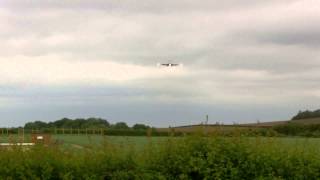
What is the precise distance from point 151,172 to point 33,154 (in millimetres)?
1891

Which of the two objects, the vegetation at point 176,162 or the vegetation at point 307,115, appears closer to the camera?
the vegetation at point 176,162

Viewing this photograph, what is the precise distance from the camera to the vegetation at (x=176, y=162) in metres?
9.77

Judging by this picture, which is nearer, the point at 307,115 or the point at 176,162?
the point at 176,162

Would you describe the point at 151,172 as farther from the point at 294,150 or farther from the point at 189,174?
the point at 294,150

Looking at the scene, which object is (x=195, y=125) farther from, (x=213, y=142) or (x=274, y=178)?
(x=274, y=178)

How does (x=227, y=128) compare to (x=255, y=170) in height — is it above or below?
above

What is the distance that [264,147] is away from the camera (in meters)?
10.1

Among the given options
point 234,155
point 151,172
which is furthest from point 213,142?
point 151,172

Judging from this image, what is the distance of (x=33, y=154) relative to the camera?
33.1ft

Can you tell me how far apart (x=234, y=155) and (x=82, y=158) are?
Answer: 7.73 ft

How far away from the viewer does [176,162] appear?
385 inches

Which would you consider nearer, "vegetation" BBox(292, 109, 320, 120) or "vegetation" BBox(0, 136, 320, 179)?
"vegetation" BBox(0, 136, 320, 179)

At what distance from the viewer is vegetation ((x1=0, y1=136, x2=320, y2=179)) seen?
9.77 metres

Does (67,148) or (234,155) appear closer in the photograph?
(234,155)
